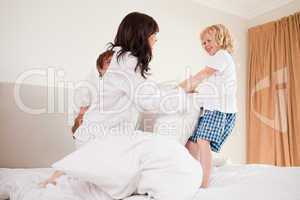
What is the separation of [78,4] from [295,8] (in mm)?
2178

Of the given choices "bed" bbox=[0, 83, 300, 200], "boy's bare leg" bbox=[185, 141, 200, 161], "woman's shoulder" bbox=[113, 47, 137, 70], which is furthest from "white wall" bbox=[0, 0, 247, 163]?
"boy's bare leg" bbox=[185, 141, 200, 161]

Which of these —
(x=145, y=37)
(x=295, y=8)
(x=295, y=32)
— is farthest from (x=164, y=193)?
(x=295, y=8)

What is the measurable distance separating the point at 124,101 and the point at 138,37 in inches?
13.5

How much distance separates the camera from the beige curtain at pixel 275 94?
2811 millimetres

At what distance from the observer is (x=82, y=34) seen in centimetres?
228

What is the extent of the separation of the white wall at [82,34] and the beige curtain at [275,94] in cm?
28

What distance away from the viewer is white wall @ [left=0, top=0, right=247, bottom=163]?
78.7 inches

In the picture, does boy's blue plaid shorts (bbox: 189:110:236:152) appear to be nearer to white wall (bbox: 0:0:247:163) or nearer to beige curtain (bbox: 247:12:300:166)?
white wall (bbox: 0:0:247:163)

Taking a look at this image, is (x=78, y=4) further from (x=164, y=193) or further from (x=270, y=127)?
(x=270, y=127)

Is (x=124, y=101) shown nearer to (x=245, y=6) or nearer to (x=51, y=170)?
(x=51, y=170)

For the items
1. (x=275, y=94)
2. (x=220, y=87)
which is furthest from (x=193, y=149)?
(x=275, y=94)

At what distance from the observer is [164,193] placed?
87 cm

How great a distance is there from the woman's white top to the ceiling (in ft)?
6.74

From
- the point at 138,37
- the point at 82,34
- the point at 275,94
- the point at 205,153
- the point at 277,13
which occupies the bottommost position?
the point at 205,153
